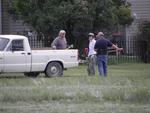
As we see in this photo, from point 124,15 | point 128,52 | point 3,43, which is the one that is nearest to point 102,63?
point 3,43

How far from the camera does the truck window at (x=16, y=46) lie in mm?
19766

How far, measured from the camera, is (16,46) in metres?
19.9

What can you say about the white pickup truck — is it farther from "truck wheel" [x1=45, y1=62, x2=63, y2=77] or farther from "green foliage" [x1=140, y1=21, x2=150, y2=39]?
"green foliage" [x1=140, y1=21, x2=150, y2=39]

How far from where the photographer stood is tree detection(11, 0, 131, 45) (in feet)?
106

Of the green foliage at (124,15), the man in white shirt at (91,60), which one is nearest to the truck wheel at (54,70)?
the man in white shirt at (91,60)

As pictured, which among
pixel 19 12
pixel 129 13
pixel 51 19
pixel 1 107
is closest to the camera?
pixel 1 107

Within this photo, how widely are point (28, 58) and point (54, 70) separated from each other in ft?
4.14

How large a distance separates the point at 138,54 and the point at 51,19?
22.9ft

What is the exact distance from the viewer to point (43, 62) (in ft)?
66.8

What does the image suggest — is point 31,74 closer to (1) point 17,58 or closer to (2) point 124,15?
(1) point 17,58

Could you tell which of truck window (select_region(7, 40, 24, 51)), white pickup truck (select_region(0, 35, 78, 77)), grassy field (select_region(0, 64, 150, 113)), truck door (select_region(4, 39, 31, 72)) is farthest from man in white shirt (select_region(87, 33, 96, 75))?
grassy field (select_region(0, 64, 150, 113))

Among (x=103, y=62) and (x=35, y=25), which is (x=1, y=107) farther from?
(x=35, y=25)

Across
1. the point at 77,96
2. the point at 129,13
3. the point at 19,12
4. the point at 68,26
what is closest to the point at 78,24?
the point at 68,26

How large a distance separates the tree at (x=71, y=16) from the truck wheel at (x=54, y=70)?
37.8 feet
